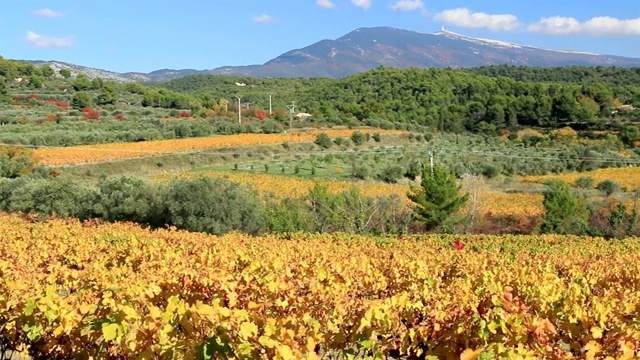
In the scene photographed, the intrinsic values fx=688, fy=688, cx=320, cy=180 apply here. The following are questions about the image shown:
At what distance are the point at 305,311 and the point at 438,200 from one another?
24.8 metres

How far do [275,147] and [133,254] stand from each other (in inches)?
1554

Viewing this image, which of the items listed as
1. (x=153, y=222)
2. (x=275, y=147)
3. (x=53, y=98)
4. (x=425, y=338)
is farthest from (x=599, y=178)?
(x=53, y=98)

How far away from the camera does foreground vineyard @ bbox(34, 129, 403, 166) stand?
37406 millimetres

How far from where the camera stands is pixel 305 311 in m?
6.55

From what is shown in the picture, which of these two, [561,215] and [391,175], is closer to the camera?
[561,215]

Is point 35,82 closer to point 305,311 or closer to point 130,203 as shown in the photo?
point 130,203

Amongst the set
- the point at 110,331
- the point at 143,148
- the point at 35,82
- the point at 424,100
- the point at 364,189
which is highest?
the point at 110,331

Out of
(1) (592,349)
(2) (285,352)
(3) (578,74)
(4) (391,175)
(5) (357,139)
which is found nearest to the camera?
(2) (285,352)

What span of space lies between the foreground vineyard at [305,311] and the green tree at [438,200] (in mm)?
19139

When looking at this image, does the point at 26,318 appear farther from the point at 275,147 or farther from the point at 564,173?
the point at 564,173

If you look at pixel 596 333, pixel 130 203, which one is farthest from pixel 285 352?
pixel 130 203

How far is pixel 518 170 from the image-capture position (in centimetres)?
5119

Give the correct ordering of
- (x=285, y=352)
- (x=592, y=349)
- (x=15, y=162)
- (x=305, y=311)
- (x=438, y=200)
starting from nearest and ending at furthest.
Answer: (x=285, y=352)
(x=592, y=349)
(x=305, y=311)
(x=438, y=200)
(x=15, y=162)

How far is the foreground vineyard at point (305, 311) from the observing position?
15.2 ft
